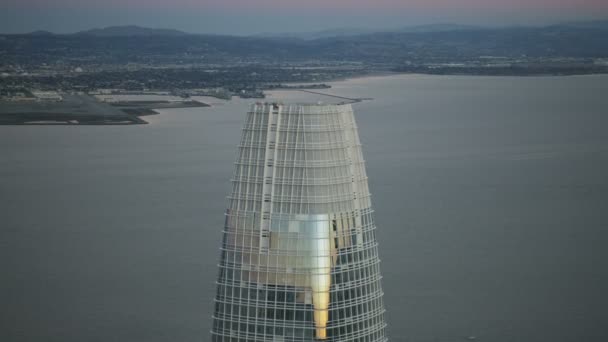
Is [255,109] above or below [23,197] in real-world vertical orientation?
above

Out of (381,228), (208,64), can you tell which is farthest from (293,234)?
(208,64)

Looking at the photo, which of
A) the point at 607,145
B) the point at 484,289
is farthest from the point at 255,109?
the point at 607,145

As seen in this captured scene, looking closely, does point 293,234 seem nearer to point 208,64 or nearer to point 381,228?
point 381,228

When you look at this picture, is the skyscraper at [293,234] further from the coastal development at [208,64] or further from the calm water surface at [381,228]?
the coastal development at [208,64]

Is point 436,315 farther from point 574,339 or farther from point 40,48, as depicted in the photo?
point 40,48

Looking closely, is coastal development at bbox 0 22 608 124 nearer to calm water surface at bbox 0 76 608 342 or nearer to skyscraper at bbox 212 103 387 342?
calm water surface at bbox 0 76 608 342
